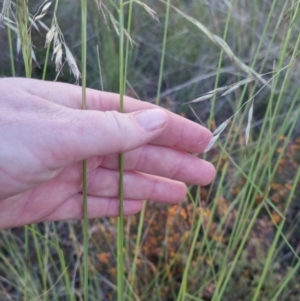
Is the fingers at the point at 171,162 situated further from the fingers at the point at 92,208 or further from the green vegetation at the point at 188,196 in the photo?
the green vegetation at the point at 188,196

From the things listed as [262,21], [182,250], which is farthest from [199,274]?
[262,21]

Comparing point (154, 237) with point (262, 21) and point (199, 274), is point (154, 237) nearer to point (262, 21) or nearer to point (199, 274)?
point (199, 274)

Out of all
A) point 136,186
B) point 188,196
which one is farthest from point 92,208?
point 188,196

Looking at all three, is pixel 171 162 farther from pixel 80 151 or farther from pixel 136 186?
pixel 80 151

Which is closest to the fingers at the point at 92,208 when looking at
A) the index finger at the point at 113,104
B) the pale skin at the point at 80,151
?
the pale skin at the point at 80,151

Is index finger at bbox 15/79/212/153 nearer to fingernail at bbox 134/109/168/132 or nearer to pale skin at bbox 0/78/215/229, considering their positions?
pale skin at bbox 0/78/215/229

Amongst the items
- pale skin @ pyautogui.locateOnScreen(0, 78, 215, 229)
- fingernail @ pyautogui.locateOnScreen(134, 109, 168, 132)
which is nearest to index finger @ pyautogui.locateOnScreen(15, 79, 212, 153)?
pale skin @ pyautogui.locateOnScreen(0, 78, 215, 229)
